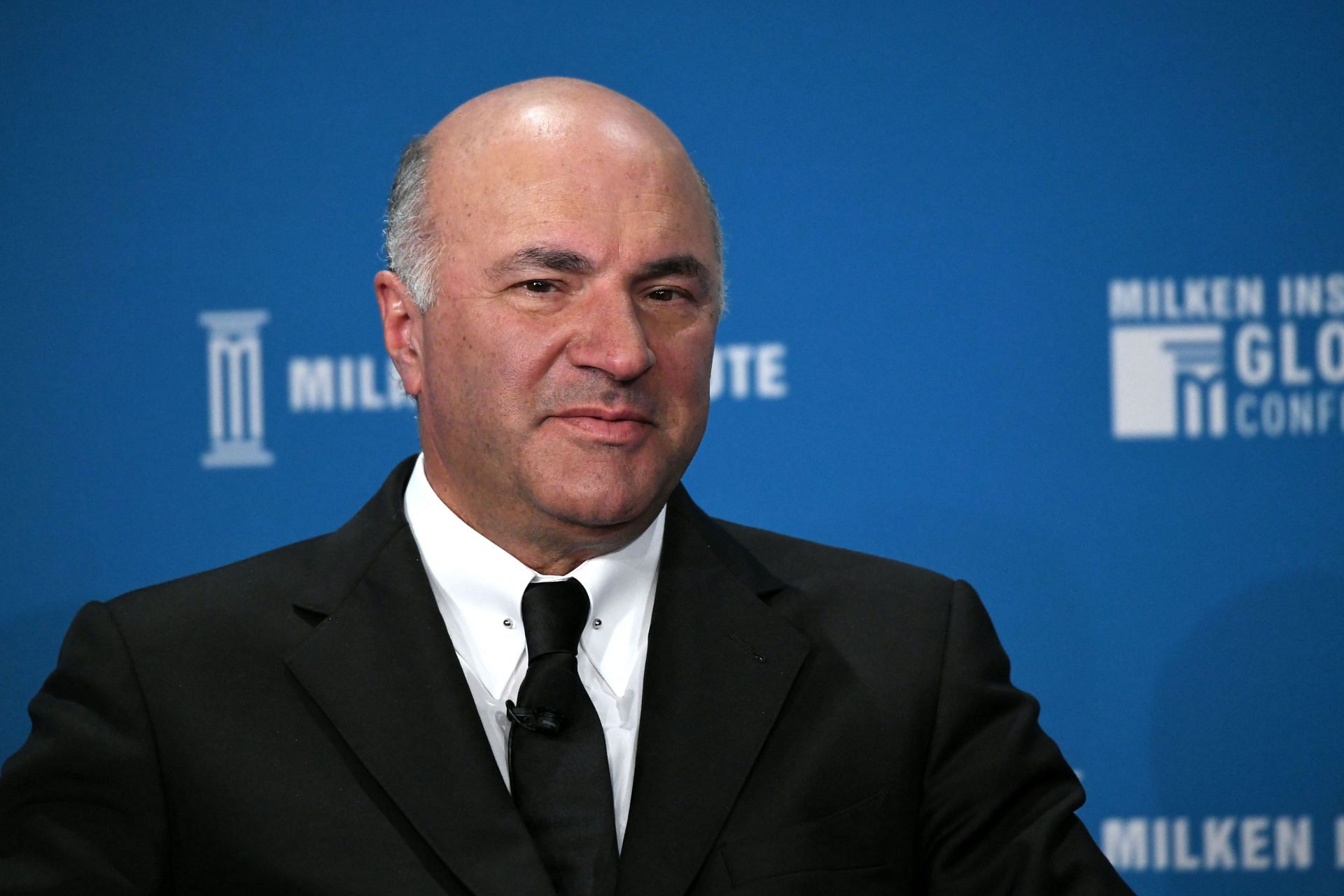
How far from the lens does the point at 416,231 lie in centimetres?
170

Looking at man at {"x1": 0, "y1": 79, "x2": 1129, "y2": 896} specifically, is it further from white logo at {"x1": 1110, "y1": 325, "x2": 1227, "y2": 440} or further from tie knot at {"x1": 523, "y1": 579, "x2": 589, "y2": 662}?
white logo at {"x1": 1110, "y1": 325, "x2": 1227, "y2": 440}

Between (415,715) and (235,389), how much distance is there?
1.08 m

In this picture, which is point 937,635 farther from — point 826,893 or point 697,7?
point 697,7

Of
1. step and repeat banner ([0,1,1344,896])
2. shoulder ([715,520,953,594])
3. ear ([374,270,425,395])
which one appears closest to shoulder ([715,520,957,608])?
shoulder ([715,520,953,594])

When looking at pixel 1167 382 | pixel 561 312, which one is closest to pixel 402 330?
pixel 561 312

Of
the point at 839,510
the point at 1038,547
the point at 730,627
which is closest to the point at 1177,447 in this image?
the point at 1038,547

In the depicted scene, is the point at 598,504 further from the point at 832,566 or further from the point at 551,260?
the point at 832,566

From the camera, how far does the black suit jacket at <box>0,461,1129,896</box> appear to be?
146cm

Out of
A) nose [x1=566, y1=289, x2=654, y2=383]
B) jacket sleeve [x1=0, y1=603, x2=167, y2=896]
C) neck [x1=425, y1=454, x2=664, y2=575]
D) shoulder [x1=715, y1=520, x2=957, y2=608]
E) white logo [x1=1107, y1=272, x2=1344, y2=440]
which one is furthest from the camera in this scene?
white logo [x1=1107, y1=272, x2=1344, y2=440]

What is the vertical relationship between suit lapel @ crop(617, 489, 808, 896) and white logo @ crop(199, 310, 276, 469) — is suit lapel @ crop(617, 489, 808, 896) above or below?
below

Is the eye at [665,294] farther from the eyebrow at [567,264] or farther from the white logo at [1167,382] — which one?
the white logo at [1167,382]

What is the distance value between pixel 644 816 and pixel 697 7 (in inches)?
59.2

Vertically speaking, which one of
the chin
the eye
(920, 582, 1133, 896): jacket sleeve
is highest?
the eye

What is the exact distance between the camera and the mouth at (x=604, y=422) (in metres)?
1.54
